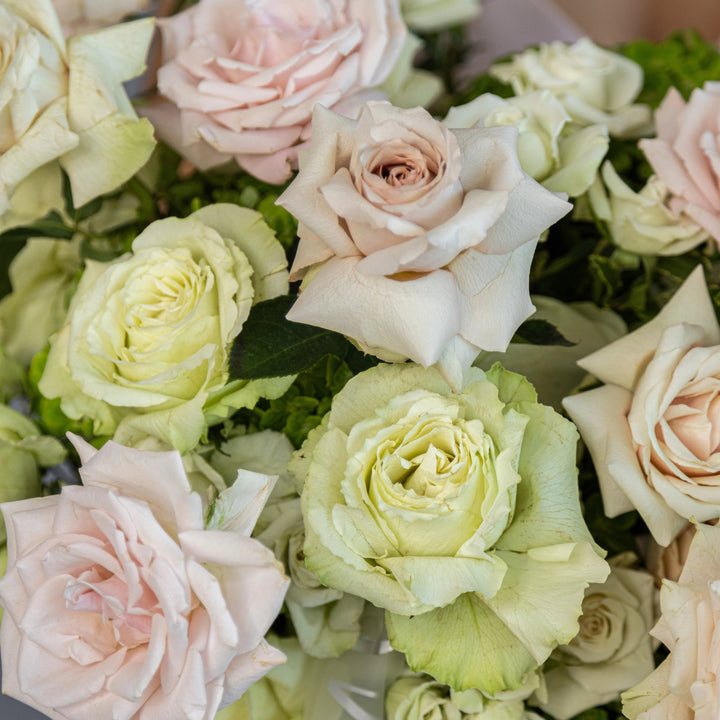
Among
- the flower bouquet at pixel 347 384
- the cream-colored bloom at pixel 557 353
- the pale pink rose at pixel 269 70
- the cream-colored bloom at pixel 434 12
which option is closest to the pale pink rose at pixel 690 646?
the flower bouquet at pixel 347 384

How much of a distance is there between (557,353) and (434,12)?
286 millimetres

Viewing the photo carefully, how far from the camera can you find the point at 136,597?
305mm

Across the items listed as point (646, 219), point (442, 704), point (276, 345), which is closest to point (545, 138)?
point (646, 219)

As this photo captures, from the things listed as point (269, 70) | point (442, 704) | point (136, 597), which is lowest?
point (442, 704)

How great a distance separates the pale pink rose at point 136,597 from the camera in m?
0.30

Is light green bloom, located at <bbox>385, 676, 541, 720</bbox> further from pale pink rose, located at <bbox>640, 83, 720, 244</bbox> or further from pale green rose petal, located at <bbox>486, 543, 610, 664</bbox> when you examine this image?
pale pink rose, located at <bbox>640, 83, 720, 244</bbox>

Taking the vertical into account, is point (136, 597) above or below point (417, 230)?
below

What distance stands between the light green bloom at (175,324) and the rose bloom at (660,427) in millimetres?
154

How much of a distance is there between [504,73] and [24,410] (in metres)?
0.40

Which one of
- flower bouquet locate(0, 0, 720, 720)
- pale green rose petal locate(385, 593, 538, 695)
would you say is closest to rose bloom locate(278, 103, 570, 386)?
flower bouquet locate(0, 0, 720, 720)

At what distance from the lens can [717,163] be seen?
16.9 inches

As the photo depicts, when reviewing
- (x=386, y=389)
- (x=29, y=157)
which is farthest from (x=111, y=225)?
(x=386, y=389)

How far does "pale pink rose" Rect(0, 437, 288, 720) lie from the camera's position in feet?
0.98

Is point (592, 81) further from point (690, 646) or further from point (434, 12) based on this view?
point (690, 646)
